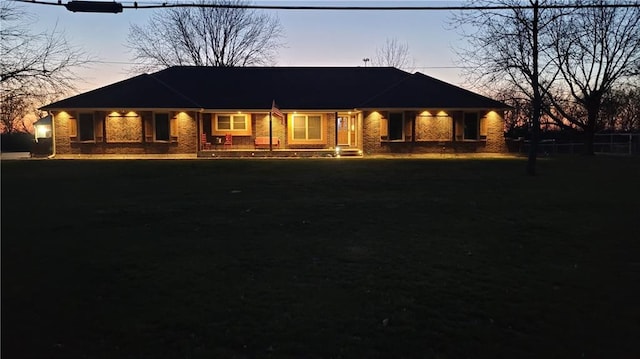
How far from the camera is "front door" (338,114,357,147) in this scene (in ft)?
119

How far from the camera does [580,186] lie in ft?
54.6

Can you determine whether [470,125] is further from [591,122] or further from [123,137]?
[123,137]

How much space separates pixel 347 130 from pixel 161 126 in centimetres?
1214

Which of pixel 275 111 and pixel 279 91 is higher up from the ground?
pixel 279 91

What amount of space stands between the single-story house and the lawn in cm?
2015

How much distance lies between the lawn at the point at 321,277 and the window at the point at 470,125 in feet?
69.4

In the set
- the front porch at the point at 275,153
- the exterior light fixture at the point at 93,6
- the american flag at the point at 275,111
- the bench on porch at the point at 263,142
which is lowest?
the front porch at the point at 275,153

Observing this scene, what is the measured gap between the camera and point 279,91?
3650 centimetres

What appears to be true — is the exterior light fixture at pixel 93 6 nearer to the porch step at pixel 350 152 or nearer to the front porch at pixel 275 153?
the front porch at pixel 275 153

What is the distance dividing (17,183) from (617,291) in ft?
57.1

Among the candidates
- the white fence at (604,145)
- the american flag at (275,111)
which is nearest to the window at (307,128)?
the american flag at (275,111)

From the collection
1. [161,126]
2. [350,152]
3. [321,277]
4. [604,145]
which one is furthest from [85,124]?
[604,145]

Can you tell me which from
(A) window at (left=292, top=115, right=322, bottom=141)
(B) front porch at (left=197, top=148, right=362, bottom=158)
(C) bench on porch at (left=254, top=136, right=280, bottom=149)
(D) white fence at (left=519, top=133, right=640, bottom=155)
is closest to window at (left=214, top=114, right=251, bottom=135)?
(C) bench on porch at (left=254, top=136, right=280, bottom=149)

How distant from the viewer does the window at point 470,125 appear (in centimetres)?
3409
